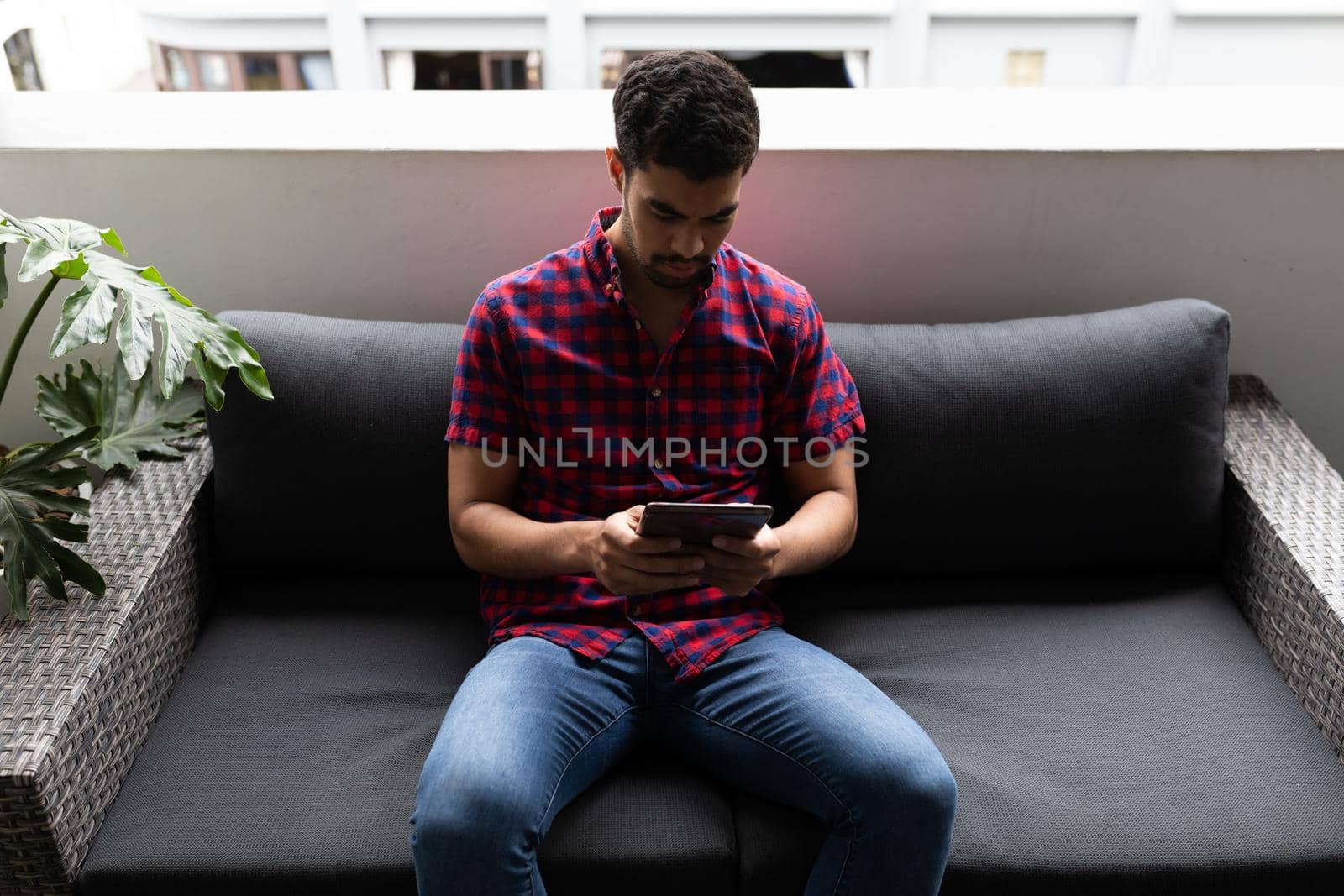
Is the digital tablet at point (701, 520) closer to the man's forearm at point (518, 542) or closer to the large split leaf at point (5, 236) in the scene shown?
the man's forearm at point (518, 542)

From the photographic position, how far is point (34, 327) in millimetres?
1759

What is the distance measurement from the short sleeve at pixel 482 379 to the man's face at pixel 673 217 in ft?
0.70

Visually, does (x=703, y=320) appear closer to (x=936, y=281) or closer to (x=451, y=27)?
(x=936, y=281)

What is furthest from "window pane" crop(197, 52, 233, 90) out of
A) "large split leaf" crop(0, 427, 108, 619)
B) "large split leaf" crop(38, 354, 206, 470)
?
"large split leaf" crop(0, 427, 108, 619)

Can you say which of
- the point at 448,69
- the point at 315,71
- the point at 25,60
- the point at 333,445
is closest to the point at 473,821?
the point at 333,445

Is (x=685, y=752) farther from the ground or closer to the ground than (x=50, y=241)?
closer to the ground

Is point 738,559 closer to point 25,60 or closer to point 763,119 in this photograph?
point 763,119

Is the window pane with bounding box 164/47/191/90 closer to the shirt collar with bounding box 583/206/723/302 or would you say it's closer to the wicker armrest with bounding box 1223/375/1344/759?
the shirt collar with bounding box 583/206/723/302

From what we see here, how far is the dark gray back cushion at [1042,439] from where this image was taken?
1493mm

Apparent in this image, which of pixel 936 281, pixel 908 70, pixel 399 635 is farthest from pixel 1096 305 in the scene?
pixel 908 70

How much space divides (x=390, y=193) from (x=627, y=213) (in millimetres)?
638

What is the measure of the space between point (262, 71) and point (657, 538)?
4390 mm

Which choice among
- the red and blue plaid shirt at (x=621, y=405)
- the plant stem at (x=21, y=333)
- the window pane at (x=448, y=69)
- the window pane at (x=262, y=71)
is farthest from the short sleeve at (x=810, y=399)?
the window pane at (x=262, y=71)

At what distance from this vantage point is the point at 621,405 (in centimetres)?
133
